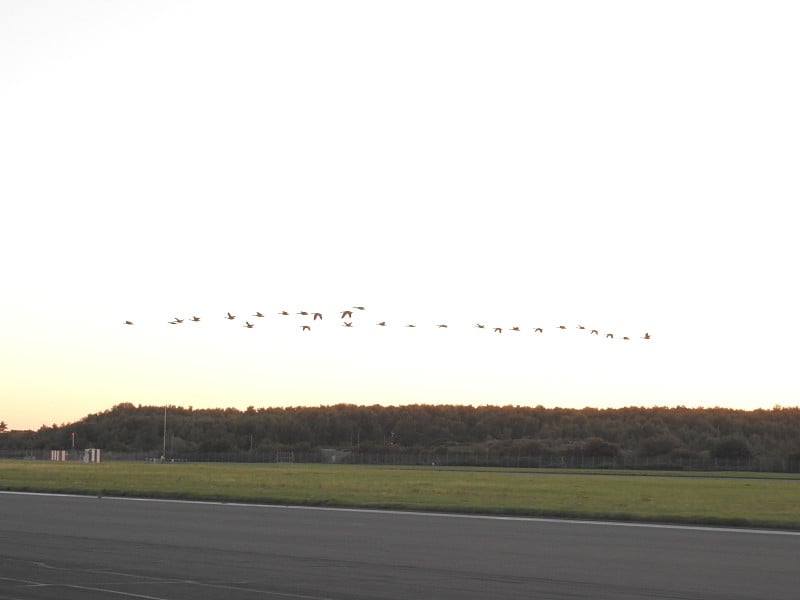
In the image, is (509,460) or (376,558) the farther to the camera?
(509,460)

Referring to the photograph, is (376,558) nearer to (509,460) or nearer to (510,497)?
(510,497)

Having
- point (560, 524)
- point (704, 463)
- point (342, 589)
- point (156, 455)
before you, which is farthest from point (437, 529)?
point (156, 455)

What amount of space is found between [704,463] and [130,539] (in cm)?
8478

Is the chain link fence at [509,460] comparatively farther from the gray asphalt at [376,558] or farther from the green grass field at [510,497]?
the gray asphalt at [376,558]

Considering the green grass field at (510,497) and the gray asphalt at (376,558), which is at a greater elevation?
the green grass field at (510,497)

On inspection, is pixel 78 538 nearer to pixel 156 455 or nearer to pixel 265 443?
pixel 156 455

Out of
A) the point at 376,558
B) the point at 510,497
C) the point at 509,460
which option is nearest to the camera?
the point at 376,558

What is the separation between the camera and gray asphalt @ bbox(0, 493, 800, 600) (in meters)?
16.4

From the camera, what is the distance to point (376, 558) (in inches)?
815

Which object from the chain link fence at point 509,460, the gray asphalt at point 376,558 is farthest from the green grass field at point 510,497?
the chain link fence at point 509,460

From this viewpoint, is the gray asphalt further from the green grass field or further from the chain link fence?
the chain link fence

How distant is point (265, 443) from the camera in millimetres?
179250

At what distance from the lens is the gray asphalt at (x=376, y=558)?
16375 mm

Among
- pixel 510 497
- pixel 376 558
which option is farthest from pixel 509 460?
pixel 376 558
